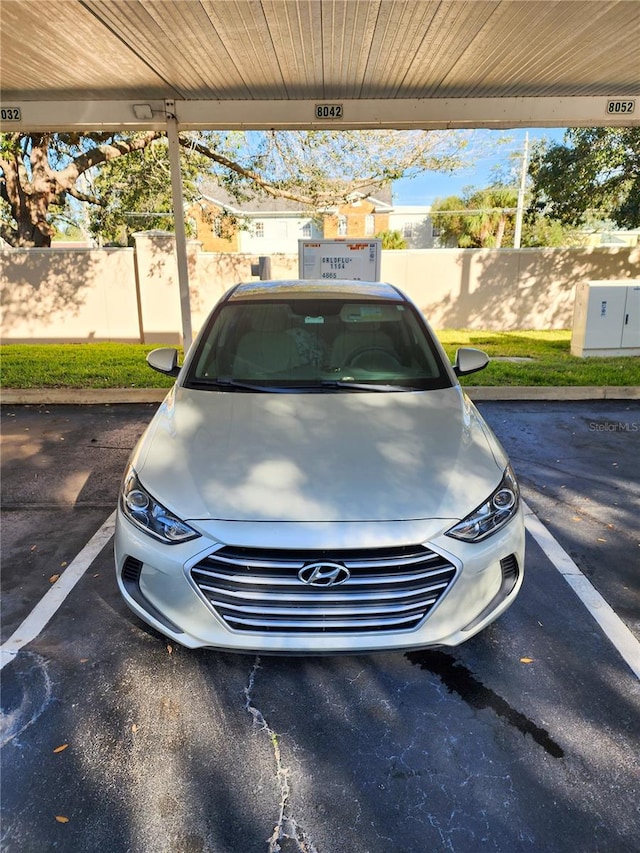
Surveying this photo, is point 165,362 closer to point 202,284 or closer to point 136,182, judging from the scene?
point 202,284

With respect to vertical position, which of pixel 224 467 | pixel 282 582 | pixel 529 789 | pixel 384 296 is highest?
pixel 384 296

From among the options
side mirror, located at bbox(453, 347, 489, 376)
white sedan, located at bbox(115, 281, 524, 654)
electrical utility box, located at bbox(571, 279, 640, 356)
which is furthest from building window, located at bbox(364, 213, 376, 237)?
white sedan, located at bbox(115, 281, 524, 654)

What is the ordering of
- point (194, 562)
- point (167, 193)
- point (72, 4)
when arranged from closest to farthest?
1. point (194, 562)
2. point (72, 4)
3. point (167, 193)

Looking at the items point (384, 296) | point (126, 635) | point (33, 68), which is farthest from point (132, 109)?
point (126, 635)

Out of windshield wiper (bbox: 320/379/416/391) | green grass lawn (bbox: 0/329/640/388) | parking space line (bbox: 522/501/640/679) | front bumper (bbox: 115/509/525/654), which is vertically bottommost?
parking space line (bbox: 522/501/640/679)

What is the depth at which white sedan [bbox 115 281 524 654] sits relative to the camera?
2223mm

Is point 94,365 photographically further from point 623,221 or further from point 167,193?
point 623,221

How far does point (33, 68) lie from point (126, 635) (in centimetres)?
589

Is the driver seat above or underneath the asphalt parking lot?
above

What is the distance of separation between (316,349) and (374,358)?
38cm

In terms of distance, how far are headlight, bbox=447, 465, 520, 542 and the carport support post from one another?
505cm

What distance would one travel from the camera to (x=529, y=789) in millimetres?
2094

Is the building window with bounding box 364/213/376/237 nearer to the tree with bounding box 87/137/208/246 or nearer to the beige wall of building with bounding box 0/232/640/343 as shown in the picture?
the tree with bounding box 87/137/208/246

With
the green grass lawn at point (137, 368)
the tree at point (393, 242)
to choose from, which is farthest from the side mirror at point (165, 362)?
the tree at point (393, 242)
